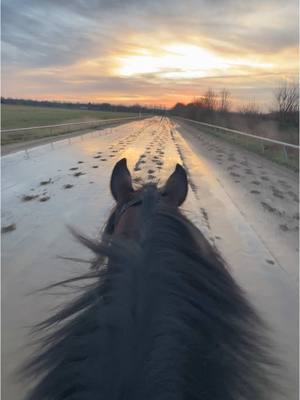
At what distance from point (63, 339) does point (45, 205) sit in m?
5.56

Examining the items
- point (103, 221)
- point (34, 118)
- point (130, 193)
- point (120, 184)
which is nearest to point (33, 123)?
point (34, 118)

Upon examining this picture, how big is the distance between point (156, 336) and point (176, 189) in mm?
1369

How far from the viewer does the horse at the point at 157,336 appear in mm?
916

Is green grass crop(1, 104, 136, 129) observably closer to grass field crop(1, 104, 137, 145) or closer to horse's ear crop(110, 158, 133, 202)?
grass field crop(1, 104, 137, 145)

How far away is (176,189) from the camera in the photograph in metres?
2.26

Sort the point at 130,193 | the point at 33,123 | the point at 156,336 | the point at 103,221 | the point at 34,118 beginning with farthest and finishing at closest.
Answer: the point at 34,118 < the point at 33,123 < the point at 103,221 < the point at 130,193 < the point at 156,336

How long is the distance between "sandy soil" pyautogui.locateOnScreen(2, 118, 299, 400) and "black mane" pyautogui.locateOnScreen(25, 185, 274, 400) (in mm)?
1468

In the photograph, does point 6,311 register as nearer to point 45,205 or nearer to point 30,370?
point 30,370

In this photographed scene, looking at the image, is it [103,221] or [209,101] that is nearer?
[103,221]

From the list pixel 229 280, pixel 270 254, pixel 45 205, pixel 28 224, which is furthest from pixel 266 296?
pixel 45 205

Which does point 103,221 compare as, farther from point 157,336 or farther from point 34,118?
point 34,118

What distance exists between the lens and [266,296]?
3525 millimetres

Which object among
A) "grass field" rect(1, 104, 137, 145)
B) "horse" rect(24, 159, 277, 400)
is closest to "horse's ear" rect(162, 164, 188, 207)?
"horse" rect(24, 159, 277, 400)

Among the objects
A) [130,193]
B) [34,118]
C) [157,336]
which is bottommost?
[157,336]
